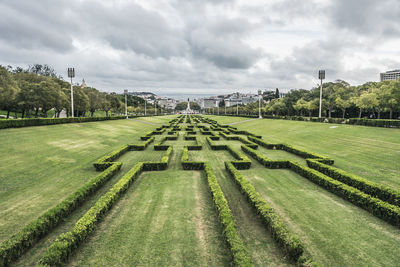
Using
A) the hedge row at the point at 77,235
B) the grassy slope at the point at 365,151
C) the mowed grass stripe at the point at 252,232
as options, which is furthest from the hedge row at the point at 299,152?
the hedge row at the point at 77,235

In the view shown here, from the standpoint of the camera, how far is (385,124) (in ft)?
78.4

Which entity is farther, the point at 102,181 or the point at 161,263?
the point at 102,181

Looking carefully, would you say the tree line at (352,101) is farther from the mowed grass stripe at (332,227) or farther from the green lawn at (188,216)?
the mowed grass stripe at (332,227)

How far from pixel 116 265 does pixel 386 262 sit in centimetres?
602

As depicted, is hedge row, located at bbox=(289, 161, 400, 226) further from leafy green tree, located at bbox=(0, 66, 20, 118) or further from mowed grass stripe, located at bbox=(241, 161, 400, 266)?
leafy green tree, located at bbox=(0, 66, 20, 118)

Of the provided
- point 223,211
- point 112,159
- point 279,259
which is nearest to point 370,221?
point 279,259

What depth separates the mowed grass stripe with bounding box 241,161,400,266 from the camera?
4797 mm

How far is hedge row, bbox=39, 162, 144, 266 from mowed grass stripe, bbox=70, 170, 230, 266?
0.78 feet

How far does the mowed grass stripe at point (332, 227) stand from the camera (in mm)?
4797

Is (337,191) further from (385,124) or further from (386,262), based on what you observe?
(385,124)

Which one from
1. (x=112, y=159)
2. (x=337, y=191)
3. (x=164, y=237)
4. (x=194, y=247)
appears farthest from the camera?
(x=112, y=159)

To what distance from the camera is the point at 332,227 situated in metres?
5.96

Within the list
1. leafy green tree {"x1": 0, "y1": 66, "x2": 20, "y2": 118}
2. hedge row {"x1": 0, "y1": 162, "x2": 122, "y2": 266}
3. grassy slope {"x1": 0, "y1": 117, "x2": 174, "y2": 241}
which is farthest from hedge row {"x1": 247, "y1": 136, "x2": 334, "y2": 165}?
leafy green tree {"x1": 0, "y1": 66, "x2": 20, "y2": 118}

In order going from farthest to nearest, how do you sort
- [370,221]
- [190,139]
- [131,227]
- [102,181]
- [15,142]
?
[190,139] → [15,142] → [102,181] → [370,221] → [131,227]
